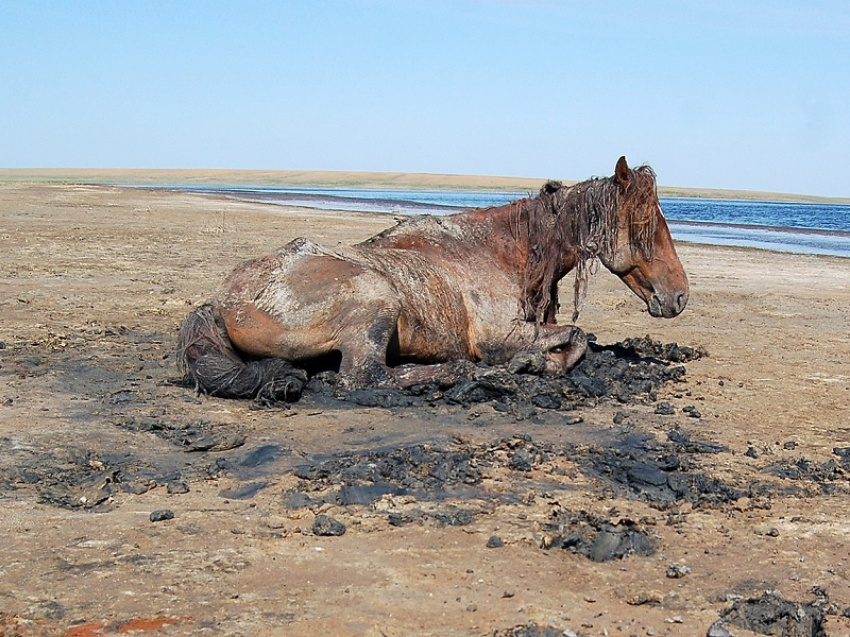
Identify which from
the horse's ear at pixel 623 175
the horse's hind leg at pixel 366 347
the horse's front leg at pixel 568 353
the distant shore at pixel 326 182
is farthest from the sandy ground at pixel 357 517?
the distant shore at pixel 326 182

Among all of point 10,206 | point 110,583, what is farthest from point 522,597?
point 10,206

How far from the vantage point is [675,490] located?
204 inches

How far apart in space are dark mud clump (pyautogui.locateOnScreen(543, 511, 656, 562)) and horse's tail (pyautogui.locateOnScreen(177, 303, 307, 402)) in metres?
2.78

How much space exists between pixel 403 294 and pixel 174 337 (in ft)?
10.0

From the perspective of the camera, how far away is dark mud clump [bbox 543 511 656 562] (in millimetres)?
4281

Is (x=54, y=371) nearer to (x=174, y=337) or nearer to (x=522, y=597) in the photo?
(x=174, y=337)

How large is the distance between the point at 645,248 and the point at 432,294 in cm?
169

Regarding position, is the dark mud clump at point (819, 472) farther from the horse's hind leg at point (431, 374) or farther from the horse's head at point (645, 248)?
the horse's hind leg at point (431, 374)

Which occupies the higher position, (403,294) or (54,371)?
(403,294)

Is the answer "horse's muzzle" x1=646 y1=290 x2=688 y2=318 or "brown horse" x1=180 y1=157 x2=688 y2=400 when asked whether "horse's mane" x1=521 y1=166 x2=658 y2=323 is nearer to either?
"brown horse" x1=180 y1=157 x2=688 y2=400

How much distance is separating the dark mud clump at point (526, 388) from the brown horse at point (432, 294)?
136mm

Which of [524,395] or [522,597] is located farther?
[524,395]

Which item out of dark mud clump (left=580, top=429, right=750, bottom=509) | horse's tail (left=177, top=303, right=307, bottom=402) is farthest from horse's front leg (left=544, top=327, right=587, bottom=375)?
horse's tail (left=177, top=303, right=307, bottom=402)

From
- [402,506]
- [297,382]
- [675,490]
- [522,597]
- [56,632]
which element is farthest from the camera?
[297,382]
